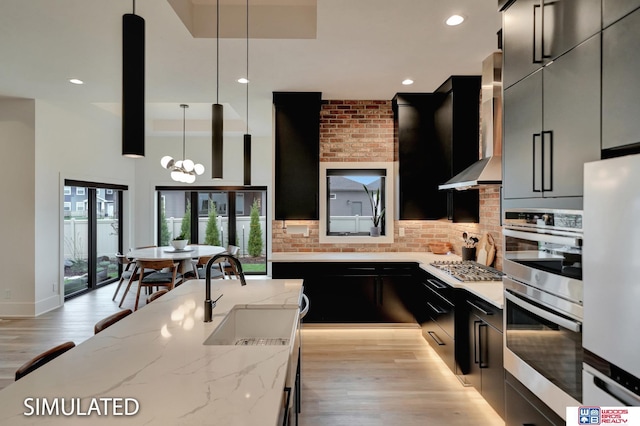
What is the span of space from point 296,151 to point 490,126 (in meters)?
2.16

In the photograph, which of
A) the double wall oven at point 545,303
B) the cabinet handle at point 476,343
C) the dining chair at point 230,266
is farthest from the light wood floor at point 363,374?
the dining chair at point 230,266

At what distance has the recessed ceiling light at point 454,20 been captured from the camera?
2.52 m

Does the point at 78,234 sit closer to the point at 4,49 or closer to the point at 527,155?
the point at 4,49

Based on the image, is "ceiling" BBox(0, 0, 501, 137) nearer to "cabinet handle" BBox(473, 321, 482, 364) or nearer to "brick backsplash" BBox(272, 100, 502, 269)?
"brick backsplash" BBox(272, 100, 502, 269)

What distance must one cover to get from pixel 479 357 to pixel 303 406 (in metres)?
1.40

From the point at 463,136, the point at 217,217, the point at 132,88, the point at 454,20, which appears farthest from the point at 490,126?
→ the point at 217,217

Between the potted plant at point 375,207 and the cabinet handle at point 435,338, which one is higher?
the potted plant at point 375,207

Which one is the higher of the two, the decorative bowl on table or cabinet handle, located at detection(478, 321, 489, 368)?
the decorative bowl on table

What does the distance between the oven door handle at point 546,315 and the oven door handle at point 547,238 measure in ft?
1.10

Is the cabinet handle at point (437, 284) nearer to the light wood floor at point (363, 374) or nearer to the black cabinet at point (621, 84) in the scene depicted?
the light wood floor at point (363, 374)

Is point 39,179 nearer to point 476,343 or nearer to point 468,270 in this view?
point 468,270

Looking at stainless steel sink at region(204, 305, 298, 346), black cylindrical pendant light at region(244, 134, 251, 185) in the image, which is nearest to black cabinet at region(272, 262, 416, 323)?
black cylindrical pendant light at region(244, 134, 251, 185)

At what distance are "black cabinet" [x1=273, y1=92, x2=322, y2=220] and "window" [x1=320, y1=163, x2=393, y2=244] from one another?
13.2 inches

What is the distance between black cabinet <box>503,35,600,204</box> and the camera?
1.42 metres
